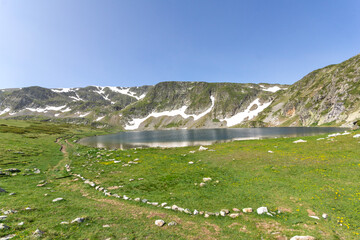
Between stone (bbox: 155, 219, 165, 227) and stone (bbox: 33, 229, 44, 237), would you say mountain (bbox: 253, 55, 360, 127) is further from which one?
stone (bbox: 33, 229, 44, 237)

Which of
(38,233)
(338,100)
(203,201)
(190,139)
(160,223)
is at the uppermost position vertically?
(338,100)

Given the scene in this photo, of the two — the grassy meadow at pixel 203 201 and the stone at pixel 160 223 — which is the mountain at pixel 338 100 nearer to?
the grassy meadow at pixel 203 201

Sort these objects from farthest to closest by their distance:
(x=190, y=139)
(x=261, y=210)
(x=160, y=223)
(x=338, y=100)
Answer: (x=338, y=100), (x=190, y=139), (x=261, y=210), (x=160, y=223)

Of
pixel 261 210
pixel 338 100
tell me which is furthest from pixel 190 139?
pixel 338 100

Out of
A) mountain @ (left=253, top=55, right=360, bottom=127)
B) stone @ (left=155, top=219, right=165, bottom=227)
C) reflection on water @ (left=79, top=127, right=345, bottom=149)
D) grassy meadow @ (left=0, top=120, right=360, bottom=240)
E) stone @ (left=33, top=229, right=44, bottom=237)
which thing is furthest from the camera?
mountain @ (left=253, top=55, right=360, bottom=127)

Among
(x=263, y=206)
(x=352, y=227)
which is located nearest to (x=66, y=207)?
(x=263, y=206)

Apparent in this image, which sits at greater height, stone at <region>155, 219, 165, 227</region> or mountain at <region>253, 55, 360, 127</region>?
mountain at <region>253, 55, 360, 127</region>

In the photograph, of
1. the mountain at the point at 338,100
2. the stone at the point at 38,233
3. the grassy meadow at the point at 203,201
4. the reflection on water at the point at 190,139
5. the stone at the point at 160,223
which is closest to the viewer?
the stone at the point at 38,233

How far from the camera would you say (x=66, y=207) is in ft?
44.0

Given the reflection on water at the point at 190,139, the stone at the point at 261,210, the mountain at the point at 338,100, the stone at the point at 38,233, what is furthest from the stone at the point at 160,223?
the mountain at the point at 338,100

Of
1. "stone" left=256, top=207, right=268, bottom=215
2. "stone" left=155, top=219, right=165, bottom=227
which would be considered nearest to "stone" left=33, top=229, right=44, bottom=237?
"stone" left=155, top=219, right=165, bottom=227

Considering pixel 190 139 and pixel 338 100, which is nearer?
pixel 190 139

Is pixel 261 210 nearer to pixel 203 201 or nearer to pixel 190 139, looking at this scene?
pixel 203 201

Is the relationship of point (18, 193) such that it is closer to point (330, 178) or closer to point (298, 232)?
point (298, 232)
